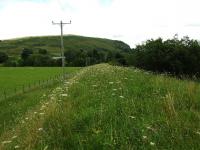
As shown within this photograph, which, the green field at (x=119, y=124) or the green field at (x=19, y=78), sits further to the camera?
the green field at (x=19, y=78)

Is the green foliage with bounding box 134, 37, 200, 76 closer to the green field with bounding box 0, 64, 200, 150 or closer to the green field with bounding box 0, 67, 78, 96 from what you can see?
the green field with bounding box 0, 67, 78, 96

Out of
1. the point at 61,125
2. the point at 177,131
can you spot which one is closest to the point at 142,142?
the point at 177,131

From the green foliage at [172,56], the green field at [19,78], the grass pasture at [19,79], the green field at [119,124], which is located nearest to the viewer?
the green field at [119,124]

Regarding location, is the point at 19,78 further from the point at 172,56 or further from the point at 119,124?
the point at 119,124

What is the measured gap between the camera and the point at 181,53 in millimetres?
59250

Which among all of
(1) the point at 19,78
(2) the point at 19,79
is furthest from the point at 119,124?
(1) the point at 19,78

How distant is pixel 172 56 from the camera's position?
192ft

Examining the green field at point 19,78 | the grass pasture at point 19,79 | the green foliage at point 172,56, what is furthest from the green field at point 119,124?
the green foliage at point 172,56

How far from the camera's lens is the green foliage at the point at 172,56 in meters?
58.2

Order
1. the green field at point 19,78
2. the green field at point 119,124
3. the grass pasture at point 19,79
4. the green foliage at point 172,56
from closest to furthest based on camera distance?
1. the green field at point 119,124
2. the grass pasture at point 19,79
3. the green field at point 19,78
4. the green foliage at point 172,56

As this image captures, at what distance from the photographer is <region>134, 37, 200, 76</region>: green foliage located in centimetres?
5822

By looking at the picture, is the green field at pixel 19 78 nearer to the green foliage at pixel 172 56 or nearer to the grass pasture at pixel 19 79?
the grass pasture at pixel 19 79

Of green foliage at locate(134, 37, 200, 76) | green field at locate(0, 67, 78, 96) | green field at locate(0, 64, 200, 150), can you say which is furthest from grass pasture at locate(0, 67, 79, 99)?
green field at locate(0, 64, 200, 150)

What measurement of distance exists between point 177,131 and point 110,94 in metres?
3.57
